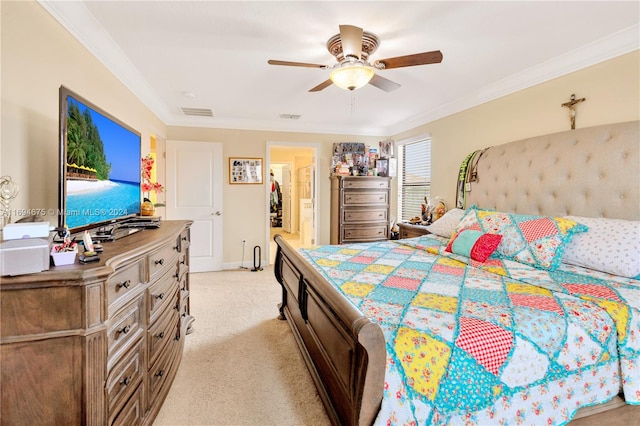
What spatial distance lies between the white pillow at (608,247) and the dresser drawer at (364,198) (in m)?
3.01

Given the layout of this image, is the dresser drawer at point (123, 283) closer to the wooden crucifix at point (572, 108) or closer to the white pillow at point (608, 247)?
the white pillow at point (608, 247)

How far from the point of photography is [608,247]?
187 cm

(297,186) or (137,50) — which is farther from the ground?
(137,50)

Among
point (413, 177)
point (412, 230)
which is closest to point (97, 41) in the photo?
point (412, 230)

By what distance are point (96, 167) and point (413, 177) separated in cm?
434

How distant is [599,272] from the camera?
1.89m

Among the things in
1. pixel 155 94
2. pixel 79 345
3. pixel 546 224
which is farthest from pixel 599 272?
pixel 155 94

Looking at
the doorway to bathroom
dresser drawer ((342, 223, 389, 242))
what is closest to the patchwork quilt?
dresser drawer ((342, 223, 389, 242))

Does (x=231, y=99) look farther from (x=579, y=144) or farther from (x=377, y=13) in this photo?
(x=579, y=144)

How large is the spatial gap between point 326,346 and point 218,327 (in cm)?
160

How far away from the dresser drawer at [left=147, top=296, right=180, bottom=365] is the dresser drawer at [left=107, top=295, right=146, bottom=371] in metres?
0.15

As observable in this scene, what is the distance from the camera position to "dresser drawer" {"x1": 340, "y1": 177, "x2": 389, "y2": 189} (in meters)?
4.86

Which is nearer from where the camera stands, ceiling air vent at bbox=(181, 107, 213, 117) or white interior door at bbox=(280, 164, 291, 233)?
ceiling air vent at bbox=(181, 107, 213, 117)

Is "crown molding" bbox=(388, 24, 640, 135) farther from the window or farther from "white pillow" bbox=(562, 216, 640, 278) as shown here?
"white pillow" bbox=(562, 216, 640, 278)
